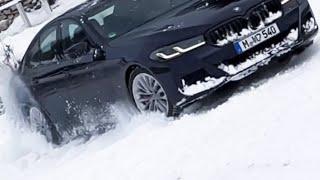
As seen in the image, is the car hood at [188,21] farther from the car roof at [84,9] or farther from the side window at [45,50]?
the side window at [45,50]

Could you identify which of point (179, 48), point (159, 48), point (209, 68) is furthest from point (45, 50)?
point (209, 68)

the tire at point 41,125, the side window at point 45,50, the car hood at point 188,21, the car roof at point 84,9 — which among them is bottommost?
the tire at point 41,125

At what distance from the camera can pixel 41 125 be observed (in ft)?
30.6

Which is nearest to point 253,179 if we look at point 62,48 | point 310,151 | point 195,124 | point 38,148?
point 310,151

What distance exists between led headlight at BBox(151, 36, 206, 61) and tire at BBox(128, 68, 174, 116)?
268 mm

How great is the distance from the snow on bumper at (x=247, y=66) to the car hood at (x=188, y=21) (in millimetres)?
437

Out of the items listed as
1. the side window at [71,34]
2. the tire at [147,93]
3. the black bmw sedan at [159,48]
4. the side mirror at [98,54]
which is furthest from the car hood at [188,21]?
the side window at [71,34]

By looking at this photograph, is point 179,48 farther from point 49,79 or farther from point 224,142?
point 49,79

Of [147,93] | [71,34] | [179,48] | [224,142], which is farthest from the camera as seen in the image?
[71,34]

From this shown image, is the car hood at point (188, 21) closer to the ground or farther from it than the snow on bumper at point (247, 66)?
farther from it

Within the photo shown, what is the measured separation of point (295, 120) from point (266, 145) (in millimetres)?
444

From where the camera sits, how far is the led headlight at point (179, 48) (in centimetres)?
667

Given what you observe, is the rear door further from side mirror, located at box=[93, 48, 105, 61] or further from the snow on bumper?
the snow on bumper

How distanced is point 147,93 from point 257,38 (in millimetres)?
1223
